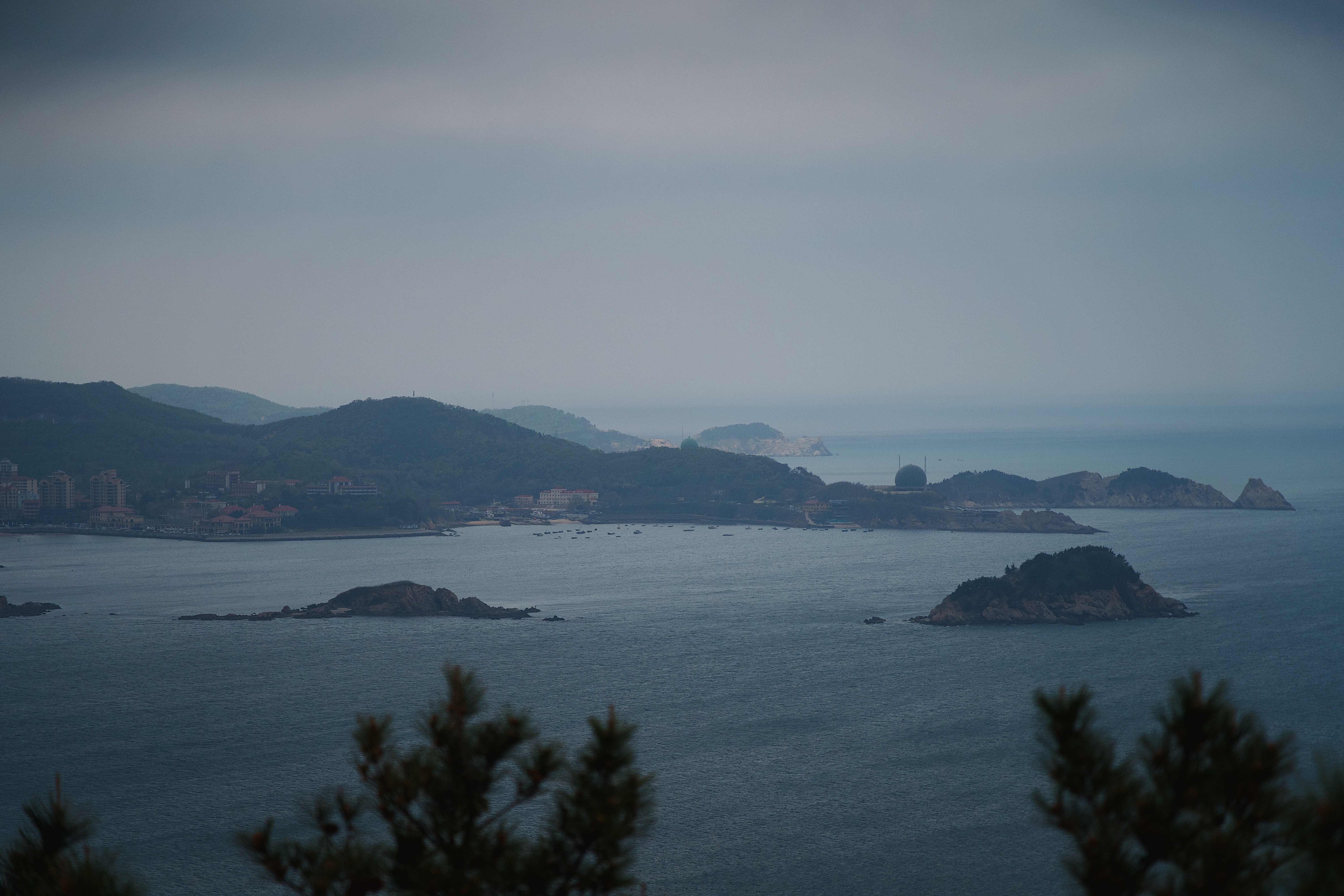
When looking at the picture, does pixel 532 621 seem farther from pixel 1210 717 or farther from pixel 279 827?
pixel 1210 717

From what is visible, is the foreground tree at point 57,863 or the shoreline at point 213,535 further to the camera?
the shoreline at point 213,535

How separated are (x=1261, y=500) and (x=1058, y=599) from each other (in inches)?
1589

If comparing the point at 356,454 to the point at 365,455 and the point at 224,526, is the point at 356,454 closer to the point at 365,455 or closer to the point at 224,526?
the point at 365,455

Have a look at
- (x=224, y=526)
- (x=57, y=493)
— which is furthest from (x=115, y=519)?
(x=224, y=526)

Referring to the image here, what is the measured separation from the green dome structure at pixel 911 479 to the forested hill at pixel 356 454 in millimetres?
6243

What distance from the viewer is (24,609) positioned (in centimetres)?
3462

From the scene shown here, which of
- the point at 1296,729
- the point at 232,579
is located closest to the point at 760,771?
the point at 1296,729

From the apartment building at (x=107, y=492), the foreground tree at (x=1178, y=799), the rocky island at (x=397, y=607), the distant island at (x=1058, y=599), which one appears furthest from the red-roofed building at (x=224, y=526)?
the foreground tree at (x=1178, y=799)

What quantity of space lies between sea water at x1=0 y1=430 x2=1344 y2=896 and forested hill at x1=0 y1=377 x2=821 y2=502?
61.3ft

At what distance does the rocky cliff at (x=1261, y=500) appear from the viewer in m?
65.5

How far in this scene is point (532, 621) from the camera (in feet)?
111

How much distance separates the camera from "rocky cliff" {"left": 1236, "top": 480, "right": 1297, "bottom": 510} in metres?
65.5

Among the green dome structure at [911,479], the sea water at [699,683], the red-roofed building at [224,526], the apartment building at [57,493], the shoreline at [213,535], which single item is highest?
the green dome structure at [911,479]

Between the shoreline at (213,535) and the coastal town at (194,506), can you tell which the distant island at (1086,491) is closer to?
the coastal town at (194,506)
